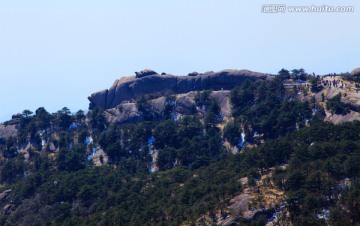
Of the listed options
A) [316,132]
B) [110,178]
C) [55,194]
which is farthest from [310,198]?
[55,194]

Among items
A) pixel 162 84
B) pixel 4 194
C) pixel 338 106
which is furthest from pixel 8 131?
pixel 338 106

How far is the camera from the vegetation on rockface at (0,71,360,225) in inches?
2138

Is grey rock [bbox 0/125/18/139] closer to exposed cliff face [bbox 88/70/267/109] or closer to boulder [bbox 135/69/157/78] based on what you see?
exposed cliff face [bbox 88/70/267/109]

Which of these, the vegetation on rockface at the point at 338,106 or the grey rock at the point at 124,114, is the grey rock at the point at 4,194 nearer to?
the grey rock at the point at 124,114

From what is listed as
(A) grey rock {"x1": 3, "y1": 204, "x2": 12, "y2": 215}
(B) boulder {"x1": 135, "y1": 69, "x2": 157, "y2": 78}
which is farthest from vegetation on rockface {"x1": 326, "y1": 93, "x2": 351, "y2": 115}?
(A) grey rock {"x1": 3, "y1": 204, "x2": 12, "y2": 215}

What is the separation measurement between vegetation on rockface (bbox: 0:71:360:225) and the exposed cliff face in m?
6.14

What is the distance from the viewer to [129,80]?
118 metres

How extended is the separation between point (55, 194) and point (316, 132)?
40867mm

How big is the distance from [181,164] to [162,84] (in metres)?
32.9

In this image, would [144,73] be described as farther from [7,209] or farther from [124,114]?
[7,209]

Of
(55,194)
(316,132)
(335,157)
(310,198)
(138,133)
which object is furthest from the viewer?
(138,133)

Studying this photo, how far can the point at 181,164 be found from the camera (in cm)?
8600

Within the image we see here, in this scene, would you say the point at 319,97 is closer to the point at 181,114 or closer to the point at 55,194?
the point at 181,114

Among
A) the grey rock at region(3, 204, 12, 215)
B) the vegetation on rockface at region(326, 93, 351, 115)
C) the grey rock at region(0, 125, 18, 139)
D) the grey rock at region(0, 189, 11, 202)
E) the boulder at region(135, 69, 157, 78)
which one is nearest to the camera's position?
the grey rock at region(3, 204, 12, 215)
